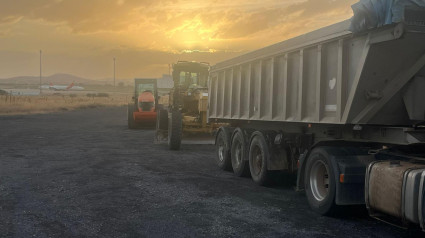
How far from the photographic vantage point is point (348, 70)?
6184mm

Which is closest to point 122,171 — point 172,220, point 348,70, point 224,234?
point 172,220

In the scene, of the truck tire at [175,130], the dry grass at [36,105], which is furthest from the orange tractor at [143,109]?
the dry grass at [36,105]

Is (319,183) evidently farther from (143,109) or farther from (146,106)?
(143,109)

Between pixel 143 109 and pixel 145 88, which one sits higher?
pixel 145 88

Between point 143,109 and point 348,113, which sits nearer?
point 348,113

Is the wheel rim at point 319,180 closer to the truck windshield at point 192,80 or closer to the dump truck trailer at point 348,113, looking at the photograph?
the dump truck trailer at point 348,113

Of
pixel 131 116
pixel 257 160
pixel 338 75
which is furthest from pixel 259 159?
pixel 131 116

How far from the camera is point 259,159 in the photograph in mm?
9500

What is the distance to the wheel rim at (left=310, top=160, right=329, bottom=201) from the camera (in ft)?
22.3

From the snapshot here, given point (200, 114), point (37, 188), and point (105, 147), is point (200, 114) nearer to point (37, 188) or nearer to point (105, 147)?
point (105, 147)

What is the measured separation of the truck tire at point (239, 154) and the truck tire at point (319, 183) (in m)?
3.13

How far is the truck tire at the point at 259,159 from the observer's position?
8859 mm

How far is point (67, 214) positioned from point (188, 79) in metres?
11.0

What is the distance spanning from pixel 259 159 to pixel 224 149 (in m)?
2.18
